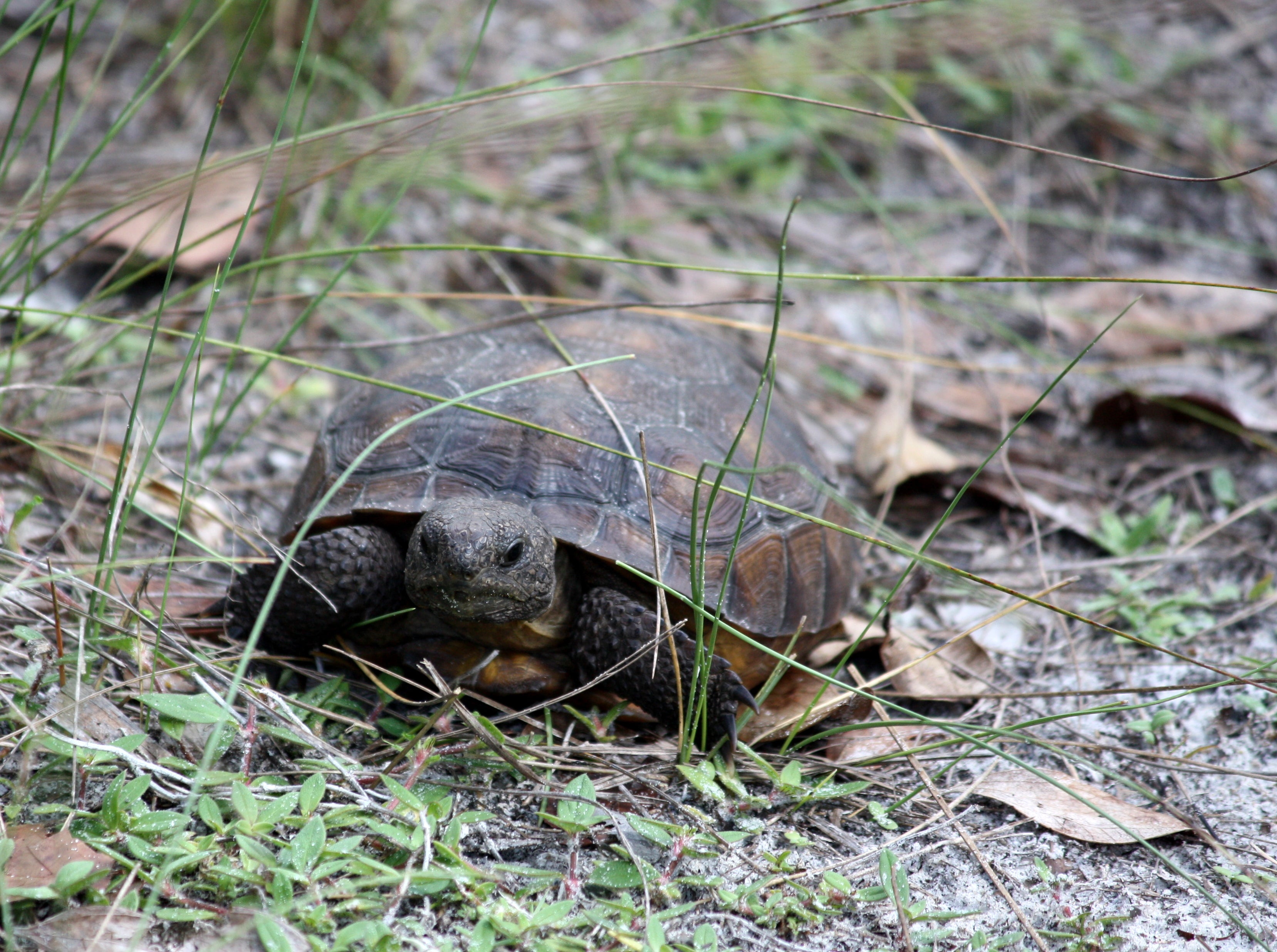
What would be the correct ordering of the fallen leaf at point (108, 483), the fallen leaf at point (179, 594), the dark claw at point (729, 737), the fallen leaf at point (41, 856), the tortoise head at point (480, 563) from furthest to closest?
1. the fallen leaf at point (108, 483)
2. the fallen leaf at point (179, 594)
3. the dark claw at point (729, 737)
4. the tortoise head at point (480, 563)
5. the fallen leaf at point (41, 856)

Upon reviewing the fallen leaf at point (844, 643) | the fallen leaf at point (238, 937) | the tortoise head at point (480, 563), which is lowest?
the fallen leaf at point (844, 643)

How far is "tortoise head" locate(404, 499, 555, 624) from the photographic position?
2.17m

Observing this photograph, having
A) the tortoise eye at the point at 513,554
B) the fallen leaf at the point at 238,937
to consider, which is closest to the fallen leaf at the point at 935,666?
the tortoise eye at the point at 513,554

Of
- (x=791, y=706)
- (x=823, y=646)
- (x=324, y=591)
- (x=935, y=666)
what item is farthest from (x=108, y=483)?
(x=935, y=666)

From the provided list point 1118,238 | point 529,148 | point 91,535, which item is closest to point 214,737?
point 91,535

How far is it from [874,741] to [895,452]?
1498 mm

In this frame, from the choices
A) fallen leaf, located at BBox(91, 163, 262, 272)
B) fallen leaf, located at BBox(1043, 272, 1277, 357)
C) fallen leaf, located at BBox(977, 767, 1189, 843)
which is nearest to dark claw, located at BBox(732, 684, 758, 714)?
fallen leaf, located at BBox(977, 767, 1189, 843)

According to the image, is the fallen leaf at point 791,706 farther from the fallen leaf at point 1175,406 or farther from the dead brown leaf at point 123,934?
the fallen leaf at point 1175,406

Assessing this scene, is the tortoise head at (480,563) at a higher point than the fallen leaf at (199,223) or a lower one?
lower

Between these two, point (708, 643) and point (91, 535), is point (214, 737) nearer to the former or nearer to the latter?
point (708, 643)

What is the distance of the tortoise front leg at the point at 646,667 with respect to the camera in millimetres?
2303

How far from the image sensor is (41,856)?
1705mm

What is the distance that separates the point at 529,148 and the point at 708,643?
3181 mm

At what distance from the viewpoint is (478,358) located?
9.30ft
